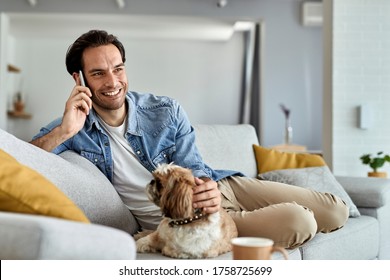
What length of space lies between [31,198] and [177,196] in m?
0.41

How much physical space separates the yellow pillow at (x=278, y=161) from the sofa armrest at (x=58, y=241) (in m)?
2.10

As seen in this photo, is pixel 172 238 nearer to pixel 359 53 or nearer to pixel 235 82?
pixel 359 53

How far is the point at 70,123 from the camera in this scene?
6.28 feet

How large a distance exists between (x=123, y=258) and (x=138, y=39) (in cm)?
881

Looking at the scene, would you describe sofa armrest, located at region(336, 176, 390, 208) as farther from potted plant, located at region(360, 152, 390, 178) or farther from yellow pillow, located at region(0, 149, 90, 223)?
yellow pillow, located at region(0, 149, 90, 223)

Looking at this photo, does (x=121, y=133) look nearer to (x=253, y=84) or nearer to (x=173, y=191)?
(x=173, y=191)

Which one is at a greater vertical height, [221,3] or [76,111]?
[221,3]

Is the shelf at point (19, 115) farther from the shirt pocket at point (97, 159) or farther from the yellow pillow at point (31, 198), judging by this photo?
the yellow pillow at point (31, 198)

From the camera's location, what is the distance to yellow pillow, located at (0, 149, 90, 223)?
113cm

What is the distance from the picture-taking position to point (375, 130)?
15.1ft

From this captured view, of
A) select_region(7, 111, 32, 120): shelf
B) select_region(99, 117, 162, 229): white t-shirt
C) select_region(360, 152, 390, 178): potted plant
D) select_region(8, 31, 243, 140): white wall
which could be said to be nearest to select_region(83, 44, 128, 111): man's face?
select_region(99, 117, 162, 229): white t-shirt

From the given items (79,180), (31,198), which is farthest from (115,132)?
(31,198)

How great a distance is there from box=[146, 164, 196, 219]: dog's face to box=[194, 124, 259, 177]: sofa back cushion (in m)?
1.39
